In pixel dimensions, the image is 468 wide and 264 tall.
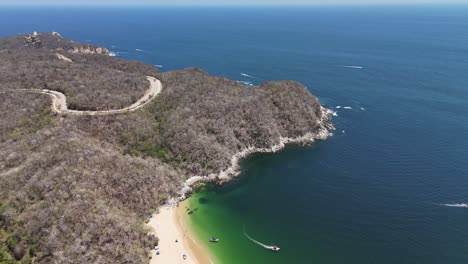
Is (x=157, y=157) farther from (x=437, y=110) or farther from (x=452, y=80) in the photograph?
(x=452, y=80)

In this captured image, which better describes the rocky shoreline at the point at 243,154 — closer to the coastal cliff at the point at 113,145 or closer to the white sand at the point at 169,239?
the coastal cliff at the point at 113,145

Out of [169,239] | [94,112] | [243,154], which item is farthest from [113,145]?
[243,154]

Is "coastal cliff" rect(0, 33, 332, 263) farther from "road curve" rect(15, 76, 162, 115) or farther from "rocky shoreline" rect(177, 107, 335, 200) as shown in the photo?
"road curve" rect(15, 76, 162, 115)

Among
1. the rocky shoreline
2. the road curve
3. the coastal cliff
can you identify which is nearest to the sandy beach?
the coastal cliff

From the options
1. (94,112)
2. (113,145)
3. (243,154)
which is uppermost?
(94,112)

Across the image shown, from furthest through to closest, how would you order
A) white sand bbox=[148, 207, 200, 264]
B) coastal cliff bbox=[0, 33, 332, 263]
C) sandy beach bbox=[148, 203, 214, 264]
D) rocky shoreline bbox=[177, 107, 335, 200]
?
1. rocky shoreline bbox=[177, 107, 335, 200]
2. sandy beach bbox=[148, 203, 214, 264]
3. white sand bbox=[148, 207, 200, 264]
4. coastal cliff bbox=[0, 33, 332, 263]

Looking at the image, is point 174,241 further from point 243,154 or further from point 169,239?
point 243,154
